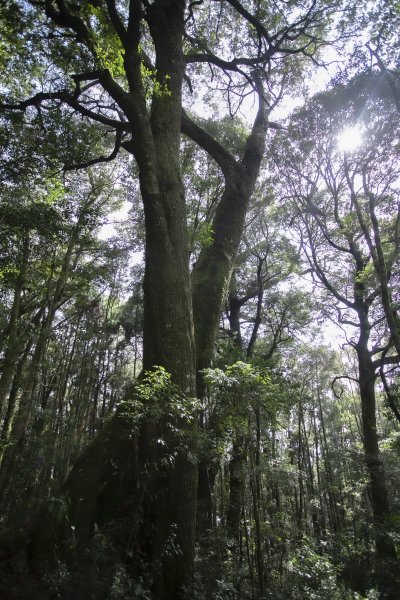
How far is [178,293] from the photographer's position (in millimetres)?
4684

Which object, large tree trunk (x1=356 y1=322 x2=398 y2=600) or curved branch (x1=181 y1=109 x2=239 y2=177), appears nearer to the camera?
large tree trunk (x1=356 y1=322 x2=398 y2=600)

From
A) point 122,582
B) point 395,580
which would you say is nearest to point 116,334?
point 395,580

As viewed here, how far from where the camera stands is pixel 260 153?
7586 mm

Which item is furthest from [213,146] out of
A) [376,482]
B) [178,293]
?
[376,482]

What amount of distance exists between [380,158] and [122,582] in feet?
31.4

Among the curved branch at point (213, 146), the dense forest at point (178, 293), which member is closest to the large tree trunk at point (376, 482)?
the dense forest at point (178, 293)

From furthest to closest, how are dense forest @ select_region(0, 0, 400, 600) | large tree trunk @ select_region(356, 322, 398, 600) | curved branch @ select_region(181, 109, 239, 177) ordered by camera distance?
curved branch @ select_region(181, 109, 239, 177) → large tree trunk @ select_region(356, 322, 398, 600) → dense forest @ select_region(0, 0, 400, 600)

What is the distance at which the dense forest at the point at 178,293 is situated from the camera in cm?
365

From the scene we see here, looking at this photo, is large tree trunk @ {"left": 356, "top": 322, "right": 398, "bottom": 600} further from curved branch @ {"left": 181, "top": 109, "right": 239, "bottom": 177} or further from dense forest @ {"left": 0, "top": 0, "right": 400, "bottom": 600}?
curved branch @ {"left": 181, "top": 109, "right": 239, "bottom": 177}

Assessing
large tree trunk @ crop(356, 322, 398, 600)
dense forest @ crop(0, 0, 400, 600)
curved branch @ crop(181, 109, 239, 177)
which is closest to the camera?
dense forest @ crop(0, 0, 400, 600)

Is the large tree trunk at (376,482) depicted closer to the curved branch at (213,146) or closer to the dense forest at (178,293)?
the dense forest at (178,293)

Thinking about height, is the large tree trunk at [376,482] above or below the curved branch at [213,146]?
below

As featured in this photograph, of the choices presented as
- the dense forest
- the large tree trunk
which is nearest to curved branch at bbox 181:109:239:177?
the dense forest

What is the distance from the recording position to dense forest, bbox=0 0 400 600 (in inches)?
144
